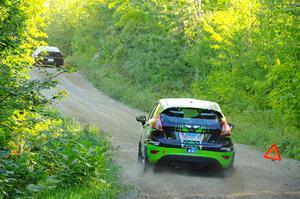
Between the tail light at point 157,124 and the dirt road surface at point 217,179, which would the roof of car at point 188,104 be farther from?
the dirt road surface at point 217,179

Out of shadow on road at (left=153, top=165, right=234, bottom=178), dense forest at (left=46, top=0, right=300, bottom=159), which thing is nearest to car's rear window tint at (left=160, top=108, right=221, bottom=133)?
shadow on road at (left=153, top=165, right=234, bottom=178)

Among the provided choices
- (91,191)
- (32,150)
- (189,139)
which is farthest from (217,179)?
(32,150)

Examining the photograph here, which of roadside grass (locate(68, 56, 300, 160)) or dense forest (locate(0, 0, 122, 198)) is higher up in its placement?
dense forest (locate(0, 0, 122, 198))

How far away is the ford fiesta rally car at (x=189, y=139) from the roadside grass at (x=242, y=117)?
4.39 metres

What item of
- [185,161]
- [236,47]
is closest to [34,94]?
[185,161]

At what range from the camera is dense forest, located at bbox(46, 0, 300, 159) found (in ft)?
63.1

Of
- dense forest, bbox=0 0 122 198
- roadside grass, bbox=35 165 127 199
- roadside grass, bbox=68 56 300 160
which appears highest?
dense forest, bbox=0 0 122 198

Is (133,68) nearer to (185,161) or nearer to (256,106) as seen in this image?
(256,106)

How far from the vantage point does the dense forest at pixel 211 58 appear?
19234 millimetres

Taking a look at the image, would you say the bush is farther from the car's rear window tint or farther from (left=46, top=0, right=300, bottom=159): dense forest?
(left=46, top=0, right=300, bottom=159): dense forest

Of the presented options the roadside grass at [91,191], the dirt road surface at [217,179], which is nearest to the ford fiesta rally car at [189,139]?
the dirt road surface at [217,179]

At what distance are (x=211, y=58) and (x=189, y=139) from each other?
14.8 meters

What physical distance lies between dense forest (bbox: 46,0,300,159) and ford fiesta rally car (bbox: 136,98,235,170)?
4.39m

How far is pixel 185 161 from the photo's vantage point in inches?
481
